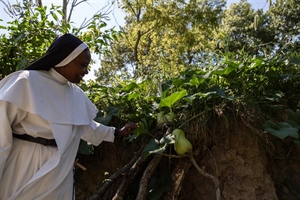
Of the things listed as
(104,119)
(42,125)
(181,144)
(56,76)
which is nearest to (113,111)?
(104,119)

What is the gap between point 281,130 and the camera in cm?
208

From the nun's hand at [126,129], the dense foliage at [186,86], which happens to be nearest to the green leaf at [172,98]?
the dense foliage at [186,86]

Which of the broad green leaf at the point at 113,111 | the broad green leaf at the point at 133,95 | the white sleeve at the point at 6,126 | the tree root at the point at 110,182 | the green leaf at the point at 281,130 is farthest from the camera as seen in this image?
the broad green leaf at the point at 113,111

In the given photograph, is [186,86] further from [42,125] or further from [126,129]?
[42,125]

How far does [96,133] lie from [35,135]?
0.50 meters

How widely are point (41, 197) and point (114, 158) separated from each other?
1041 millimetres

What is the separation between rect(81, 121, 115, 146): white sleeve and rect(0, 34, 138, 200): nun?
22 centimetres

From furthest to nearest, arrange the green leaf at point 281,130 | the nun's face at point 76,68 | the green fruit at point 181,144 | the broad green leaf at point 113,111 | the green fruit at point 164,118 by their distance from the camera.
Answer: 1. the broad green leaf at point 113,111
2. the green fruit at point 164,118
3. the green fruit at point 181,144
4. the green leaf at point 281,130
5. the nun's face at point 76,68

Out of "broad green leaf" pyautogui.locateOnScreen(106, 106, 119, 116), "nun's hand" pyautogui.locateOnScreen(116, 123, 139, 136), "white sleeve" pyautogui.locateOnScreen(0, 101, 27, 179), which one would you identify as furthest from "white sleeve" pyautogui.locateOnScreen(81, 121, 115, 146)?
"white sleeve" pyautogui.locateOnScreen(0, 101, 27, 179)

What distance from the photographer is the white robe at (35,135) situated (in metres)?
1.58

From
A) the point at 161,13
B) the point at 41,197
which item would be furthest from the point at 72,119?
the point at 161,13

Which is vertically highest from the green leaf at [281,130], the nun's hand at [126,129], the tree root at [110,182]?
the green leaf at [281,130]

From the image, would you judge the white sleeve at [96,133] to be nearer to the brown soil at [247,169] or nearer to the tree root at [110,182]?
the tree root at [110,182]

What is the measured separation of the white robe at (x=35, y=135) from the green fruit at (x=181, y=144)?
688 millimetres
